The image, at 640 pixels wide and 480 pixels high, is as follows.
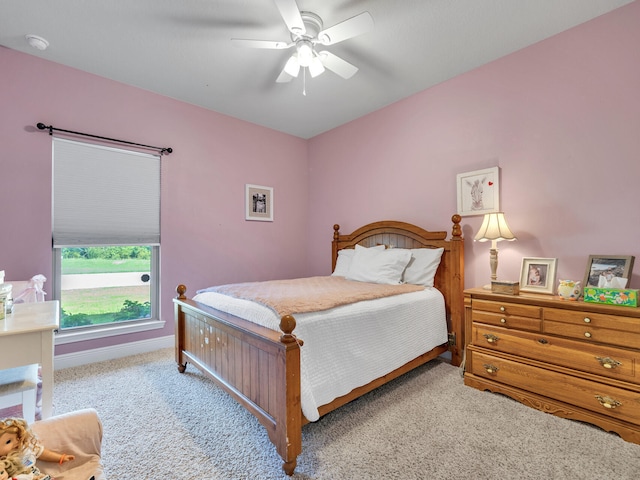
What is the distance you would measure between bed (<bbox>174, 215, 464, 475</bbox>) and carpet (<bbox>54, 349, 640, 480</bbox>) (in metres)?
0.16

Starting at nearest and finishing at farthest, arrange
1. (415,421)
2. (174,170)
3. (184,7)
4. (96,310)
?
1. (415,421)
2. (184,7)
3. (96,310)
4. (174,170)

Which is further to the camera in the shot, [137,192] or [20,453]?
[137,192]

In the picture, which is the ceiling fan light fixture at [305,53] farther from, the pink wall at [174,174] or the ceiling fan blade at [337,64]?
the pink wall at [174,174]

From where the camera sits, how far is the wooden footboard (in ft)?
4.75

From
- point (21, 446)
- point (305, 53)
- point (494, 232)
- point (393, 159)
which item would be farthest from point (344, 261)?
point (21, 446)

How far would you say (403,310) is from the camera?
7.57 feet

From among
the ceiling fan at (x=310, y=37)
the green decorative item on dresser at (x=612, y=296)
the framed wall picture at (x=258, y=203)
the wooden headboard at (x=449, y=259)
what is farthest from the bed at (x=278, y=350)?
the ceiling fan at (x=310, y=37)

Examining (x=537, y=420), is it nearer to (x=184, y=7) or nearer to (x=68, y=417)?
(x=68, y=417)

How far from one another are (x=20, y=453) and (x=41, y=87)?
3.02 metres

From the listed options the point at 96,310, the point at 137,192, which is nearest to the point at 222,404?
the point at 96,310

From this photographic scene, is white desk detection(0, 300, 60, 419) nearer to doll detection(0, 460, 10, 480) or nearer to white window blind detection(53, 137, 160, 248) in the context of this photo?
doll detection(0, 460, 10, 480)

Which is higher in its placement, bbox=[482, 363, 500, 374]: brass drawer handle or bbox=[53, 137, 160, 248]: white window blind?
bbox=[53, 137, 160, 248]: white window blind

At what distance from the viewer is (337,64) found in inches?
90.2

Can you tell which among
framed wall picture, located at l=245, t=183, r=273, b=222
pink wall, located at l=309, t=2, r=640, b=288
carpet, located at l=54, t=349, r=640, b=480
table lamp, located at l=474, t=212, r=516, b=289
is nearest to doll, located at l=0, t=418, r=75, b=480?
carpet, located at l=54, t=349, r=640, b=480
